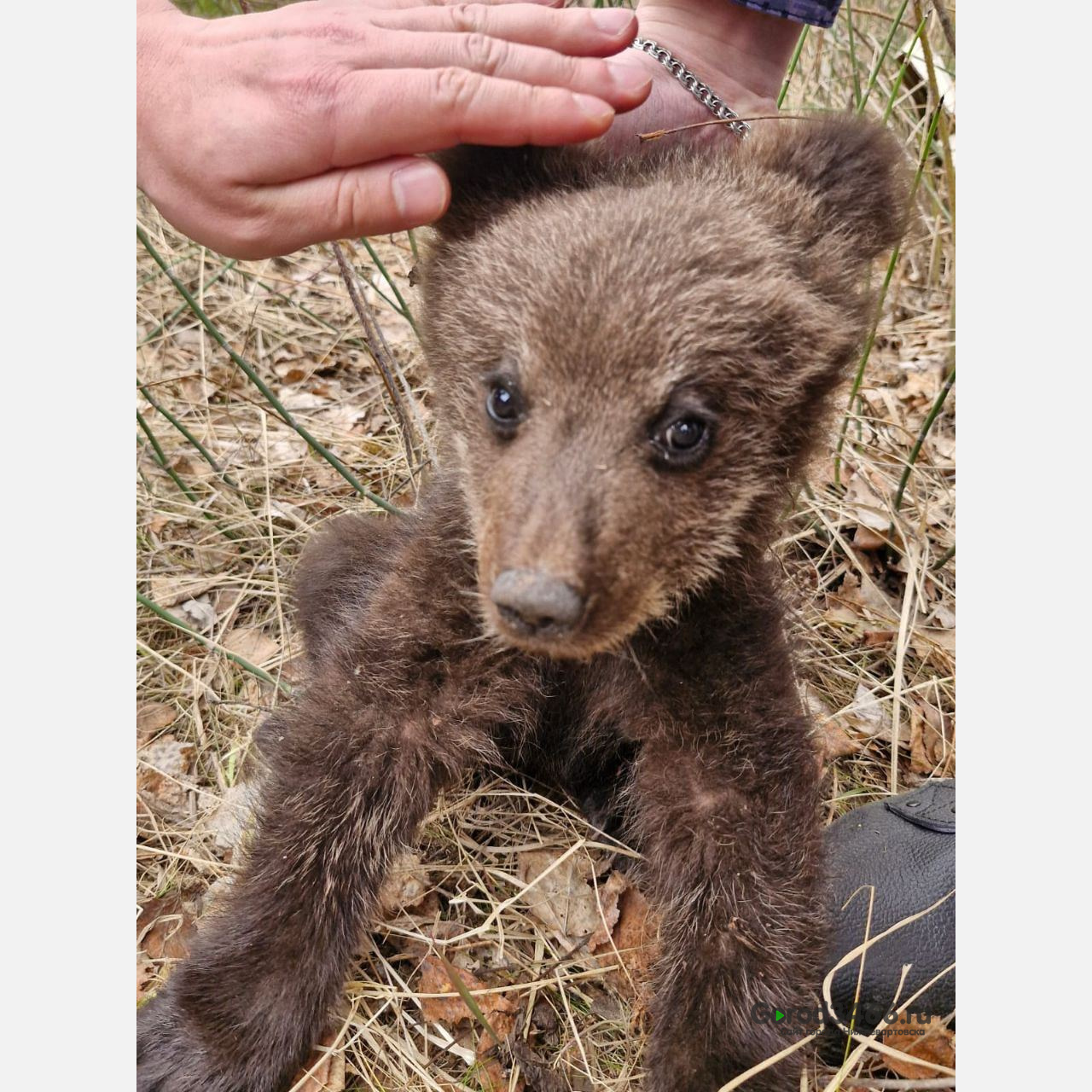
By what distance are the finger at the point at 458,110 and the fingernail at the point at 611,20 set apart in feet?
0.69

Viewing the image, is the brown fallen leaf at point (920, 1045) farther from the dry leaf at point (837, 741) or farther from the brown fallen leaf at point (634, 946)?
the dry leaf at point (837, 741)

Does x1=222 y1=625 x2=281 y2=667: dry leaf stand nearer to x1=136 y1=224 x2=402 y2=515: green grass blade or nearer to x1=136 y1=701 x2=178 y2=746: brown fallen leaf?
x1=136 y1=701 x2=178 y2=746: brown fallen leaf

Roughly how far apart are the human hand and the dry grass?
0.81 metres

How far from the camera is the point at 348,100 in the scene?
1.91 m

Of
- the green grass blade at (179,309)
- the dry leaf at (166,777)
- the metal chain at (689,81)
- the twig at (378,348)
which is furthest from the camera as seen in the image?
the green grass blade at (179,309)

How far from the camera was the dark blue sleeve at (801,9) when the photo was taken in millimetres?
2428

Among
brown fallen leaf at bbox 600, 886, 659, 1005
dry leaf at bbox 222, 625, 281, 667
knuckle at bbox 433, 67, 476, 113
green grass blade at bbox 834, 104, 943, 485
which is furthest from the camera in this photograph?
dry leaf at bbox 222, 625, 281, 667

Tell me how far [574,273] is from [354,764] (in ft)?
3.49

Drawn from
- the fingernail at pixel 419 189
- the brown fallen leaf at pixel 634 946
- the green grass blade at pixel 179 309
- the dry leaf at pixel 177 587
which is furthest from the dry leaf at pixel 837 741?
the green grass blade at pixel 179 309

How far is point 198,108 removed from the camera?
6.59 feet

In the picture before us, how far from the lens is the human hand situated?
189cm

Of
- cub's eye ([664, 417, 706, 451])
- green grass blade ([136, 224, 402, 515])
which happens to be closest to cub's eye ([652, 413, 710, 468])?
cub's eye ([664, 417, 706, 451])

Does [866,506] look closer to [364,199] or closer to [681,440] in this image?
[681,440]

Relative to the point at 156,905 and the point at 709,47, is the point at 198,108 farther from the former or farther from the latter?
the point at 156,905
